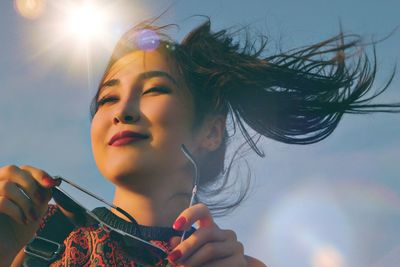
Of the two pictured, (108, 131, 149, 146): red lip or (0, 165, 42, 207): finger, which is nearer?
(0, 165, 42, 207): finger

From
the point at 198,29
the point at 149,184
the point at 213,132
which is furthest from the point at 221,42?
the point at 149,184

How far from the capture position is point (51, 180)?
3.75 m

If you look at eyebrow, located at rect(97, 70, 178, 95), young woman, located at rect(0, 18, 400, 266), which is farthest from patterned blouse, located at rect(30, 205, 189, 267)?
eyebrow, located at rect(97, 70, 178, 95)

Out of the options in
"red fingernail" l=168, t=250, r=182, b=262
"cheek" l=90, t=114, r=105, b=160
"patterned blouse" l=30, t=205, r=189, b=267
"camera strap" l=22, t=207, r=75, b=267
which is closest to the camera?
"red fingernail" l=168, t=250, r=182, b=262

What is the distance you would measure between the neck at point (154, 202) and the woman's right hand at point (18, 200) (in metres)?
1.05

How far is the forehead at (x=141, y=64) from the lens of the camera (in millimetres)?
5273

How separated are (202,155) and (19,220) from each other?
84.2 inches

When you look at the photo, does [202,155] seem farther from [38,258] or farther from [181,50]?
[38,258]

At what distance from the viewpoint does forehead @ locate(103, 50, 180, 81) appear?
5273 mm

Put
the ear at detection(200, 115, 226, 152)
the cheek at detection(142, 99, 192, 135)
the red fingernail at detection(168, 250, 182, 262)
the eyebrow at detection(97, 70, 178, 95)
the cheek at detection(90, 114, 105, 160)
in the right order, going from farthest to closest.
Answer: the ear at detection(200, 115, 226, 152) < the eyebrow at detection(97, 70, 178, 95) < the cheek at detection(90, 114, 105, 160) < the cheek at detection(142, 99, 192, 135) < the red fingernail at detection(168, 250, 182, 262)

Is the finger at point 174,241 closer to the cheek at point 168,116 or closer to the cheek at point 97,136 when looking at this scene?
the cheek at point 168,116

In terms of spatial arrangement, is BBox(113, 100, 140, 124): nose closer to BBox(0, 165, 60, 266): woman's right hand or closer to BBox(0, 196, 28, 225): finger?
BBox(0, 165, 60, 266): woman's right hand

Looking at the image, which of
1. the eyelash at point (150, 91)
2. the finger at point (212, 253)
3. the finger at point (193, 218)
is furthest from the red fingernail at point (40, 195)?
Answer: the eyelash at point (150, 91)

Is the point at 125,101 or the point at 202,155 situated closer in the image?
the point at 125,101
